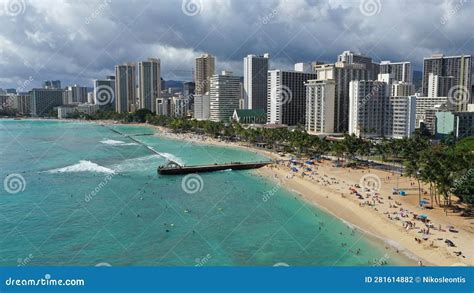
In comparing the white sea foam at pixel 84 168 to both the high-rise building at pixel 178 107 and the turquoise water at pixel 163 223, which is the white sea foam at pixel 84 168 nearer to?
the turquoise water at pixel 163 223

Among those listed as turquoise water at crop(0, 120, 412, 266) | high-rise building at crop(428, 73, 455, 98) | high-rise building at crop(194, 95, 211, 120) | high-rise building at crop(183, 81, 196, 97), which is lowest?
turquoise water at crop(0, 120, 412, 266)

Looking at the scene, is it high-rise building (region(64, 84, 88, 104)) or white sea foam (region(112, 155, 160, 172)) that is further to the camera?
high-rise building (region(64, 84, 88, 104))

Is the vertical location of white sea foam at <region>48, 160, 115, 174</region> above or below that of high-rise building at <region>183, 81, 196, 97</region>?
below

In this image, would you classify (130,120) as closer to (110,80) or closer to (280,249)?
(110,80)

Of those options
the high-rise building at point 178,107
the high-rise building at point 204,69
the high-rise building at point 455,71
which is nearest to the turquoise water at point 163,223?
the high-rise building at point 455,71

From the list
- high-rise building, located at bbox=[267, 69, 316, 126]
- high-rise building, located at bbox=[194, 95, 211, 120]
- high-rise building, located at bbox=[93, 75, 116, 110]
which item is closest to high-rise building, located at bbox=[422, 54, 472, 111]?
high-rise building, located at bbox=[267, 69, 316, 126]

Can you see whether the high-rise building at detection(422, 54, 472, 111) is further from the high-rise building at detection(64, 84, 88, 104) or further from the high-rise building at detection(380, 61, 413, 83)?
the high-rise building at detection(64, 84, 88, 104)

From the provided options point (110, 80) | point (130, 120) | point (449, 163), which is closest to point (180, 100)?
point (130, 120)
